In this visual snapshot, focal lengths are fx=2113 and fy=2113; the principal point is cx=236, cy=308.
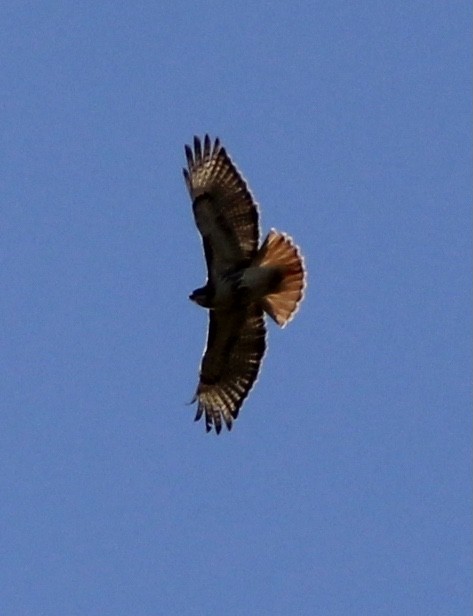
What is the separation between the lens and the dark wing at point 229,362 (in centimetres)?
1936

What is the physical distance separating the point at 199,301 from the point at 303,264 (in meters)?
1.05

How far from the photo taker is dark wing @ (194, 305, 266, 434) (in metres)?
19.4

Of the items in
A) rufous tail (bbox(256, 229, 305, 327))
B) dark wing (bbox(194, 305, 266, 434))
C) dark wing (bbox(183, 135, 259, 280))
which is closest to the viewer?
rufous tail (bbox(256, 229, 305, 327))

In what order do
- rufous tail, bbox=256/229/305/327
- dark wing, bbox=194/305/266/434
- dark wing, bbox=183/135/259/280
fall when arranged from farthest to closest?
dark wing, bbox=194/305/266/434
dark wing, bbox=183/135/259/280
rufous tail, bbox=256/229/305/327

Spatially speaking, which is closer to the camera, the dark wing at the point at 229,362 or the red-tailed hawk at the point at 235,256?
the red-tailed hawk at the point at 235,256

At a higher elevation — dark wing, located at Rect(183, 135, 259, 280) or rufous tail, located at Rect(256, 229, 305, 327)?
dark wing, located at Rect(183, 135, 259, 280)

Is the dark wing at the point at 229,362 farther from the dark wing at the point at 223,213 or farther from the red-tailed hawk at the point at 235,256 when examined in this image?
the dark wing at the point at 223,213

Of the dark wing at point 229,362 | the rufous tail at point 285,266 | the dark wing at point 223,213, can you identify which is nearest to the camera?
the rufous tail at point 285,266

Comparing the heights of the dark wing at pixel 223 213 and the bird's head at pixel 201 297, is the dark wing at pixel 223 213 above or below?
above

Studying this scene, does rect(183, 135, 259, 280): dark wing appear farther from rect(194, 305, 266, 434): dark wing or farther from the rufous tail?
rect(194, 305, 266, 434): dark wing

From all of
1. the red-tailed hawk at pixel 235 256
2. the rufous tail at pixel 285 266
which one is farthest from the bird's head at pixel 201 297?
the rufous tail at pixel 285 266

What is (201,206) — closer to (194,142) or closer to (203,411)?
(194,142)

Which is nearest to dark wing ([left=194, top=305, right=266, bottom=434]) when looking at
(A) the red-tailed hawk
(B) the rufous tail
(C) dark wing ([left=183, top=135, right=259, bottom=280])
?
(A) the red-tailed hawk

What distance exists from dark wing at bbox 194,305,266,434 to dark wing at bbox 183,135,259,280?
67 centimetres
